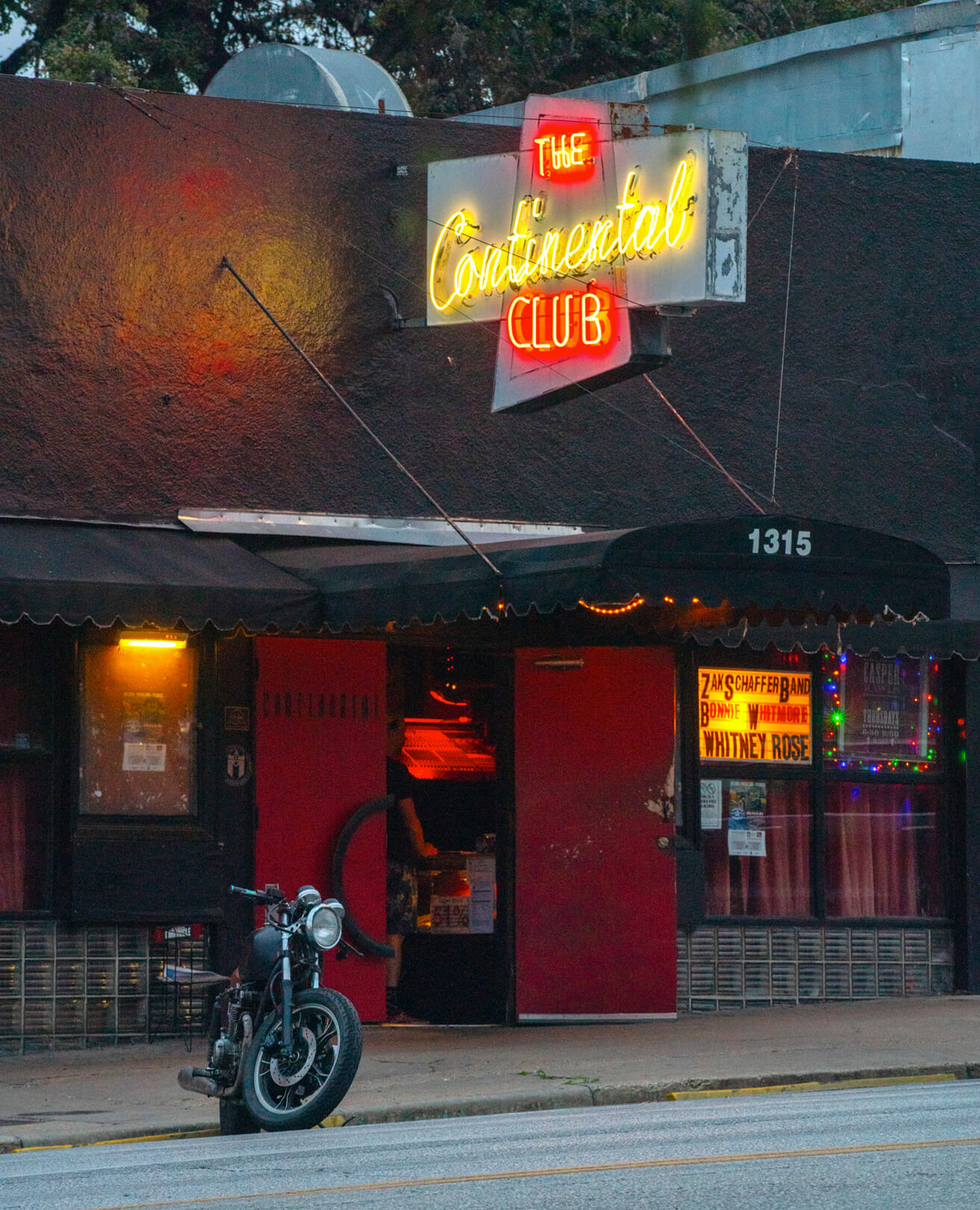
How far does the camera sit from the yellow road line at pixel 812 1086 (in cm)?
1063

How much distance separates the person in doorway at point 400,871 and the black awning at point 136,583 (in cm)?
249

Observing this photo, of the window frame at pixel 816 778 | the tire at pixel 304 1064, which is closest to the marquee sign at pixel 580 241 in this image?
the window frame at pixel 816 778

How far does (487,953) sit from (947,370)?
6.10m

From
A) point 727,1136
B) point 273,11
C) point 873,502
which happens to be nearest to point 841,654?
point 873,502

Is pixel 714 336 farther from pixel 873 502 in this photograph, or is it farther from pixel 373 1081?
pixel 373 1081

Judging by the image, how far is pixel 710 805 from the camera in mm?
14586

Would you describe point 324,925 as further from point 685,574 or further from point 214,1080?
point 685,574

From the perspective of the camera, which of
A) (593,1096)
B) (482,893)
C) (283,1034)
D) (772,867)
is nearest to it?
(283,1034)

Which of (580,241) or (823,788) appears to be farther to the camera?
(823,788)

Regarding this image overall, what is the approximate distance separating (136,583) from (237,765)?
6.38 ft

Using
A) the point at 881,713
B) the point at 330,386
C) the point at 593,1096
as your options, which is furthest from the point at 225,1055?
the point at 881,713

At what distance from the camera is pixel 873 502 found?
15156 mm

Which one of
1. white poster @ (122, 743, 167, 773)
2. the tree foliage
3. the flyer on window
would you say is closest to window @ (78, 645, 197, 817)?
white poster @ (122, 743, 167, 773)

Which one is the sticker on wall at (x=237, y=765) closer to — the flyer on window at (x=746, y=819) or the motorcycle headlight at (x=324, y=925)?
the motorcycle headlight at (x=324, y=925)
